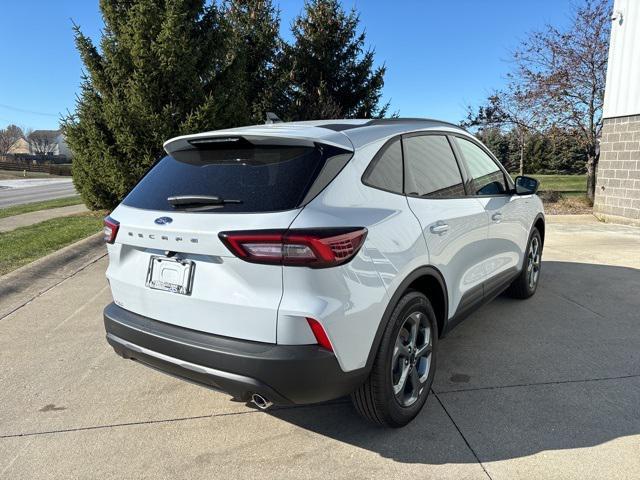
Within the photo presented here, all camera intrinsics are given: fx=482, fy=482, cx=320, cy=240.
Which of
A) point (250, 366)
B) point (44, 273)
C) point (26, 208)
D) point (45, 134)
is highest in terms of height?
point (45, 134)

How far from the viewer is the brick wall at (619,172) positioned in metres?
10.2

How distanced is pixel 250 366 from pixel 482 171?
2.66 metres

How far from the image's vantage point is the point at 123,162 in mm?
10141

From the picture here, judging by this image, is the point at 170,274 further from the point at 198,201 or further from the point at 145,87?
the point at 145,87

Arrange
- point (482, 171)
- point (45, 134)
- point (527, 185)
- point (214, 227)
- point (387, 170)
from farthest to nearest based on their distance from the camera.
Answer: point (45, 134)
point (527, 185)
point (482, 171)
point (387, 170)
point (214, 227)

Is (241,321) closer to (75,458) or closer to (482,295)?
(75,458)

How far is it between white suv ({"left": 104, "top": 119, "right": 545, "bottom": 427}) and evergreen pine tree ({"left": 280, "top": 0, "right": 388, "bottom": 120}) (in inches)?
469

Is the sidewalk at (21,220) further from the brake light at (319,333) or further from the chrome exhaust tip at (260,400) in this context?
the brake light at (319,333)

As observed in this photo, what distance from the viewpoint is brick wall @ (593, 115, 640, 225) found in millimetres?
10211

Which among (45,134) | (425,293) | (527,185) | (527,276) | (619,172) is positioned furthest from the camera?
(45,134)

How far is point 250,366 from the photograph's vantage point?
220cm

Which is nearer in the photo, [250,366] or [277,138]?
[250,366]

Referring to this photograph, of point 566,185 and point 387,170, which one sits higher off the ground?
point 387,170

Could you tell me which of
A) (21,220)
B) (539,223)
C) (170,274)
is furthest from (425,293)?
(21,220)
